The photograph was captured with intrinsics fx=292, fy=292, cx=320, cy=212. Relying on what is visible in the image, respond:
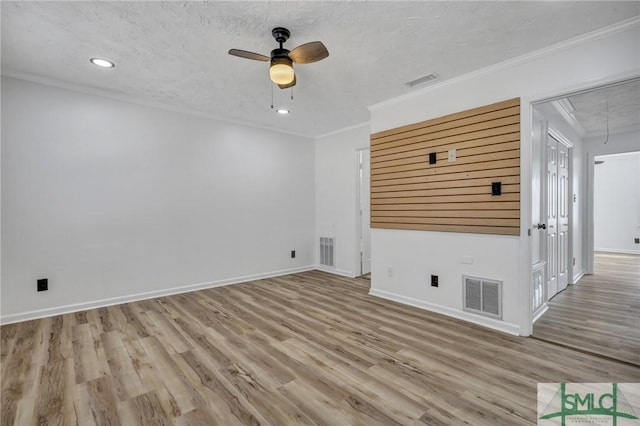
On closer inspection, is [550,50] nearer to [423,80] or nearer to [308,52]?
[423,80]

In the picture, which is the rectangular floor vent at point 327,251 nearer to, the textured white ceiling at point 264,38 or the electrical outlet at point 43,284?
the textured white ceiling at point 264,38

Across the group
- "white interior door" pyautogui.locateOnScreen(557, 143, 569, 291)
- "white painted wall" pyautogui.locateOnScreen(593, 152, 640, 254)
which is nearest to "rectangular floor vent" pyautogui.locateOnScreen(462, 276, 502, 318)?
"white interior door" pyautogui.locateOnScreen(557, 143, 569, 291)

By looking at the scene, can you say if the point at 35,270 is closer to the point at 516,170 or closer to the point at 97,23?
the point at 97,23

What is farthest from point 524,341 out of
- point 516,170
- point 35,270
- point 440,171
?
point 35,270

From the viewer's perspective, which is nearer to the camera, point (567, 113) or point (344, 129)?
point (567, 113)

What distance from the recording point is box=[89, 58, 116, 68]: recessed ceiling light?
295 cm

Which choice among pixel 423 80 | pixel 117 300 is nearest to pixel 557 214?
pixel 423 80

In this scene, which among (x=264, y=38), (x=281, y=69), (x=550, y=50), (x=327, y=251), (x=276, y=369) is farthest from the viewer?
(x=327, y=251)

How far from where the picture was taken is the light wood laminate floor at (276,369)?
1.80 metres

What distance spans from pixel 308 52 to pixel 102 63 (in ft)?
7.46

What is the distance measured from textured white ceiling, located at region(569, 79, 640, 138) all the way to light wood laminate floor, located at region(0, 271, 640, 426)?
2.85m

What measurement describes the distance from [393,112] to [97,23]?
3271 millimetres

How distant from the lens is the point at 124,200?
3.93m

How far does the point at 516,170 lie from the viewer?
2.91 m
